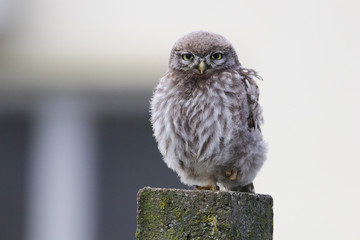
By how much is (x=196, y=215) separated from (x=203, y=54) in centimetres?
157

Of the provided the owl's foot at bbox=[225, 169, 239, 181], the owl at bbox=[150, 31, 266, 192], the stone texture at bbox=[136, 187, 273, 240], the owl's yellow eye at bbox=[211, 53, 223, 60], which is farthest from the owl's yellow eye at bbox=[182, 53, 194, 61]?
the stone texture at bbox=[136, 187, 273, 240]

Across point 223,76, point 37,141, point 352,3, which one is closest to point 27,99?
point 37,141

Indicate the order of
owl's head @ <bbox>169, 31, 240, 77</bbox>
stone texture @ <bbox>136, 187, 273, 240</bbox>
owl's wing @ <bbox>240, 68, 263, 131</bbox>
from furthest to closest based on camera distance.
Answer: owl's head @ <bbox>169, 31, 240, 77</bbox> < owl's wing @ <bbox>240, 68, 263, 131</bbox> < stone texture @ <bbox>136, 187, 273, 240</bbox>

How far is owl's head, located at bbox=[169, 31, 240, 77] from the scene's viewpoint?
14.5ft

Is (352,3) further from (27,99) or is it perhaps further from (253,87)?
(253,87)

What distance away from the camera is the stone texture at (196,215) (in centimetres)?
298

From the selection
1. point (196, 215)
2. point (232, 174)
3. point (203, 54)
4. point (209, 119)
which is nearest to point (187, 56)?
point (203, 54)

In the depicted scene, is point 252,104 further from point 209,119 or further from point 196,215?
point 196,215

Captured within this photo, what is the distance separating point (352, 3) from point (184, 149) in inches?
190

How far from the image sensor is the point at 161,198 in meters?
3.05

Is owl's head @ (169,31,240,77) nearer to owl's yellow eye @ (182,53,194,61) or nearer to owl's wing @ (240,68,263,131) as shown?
owl's yellow eye @ (182,53,194,61)

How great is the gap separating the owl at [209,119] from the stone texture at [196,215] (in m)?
1.09

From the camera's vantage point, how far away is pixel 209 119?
4211mm

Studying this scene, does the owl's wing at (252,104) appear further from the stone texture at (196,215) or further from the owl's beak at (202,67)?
the stone texture at (196,215)
